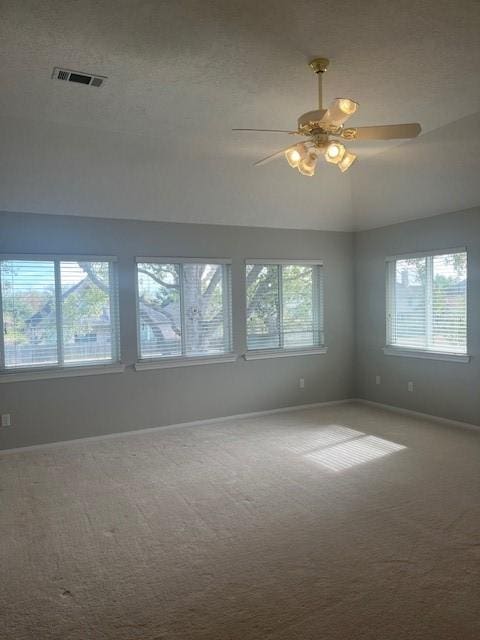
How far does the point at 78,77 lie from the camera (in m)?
3.57

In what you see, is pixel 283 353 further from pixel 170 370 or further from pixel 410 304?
pixel 410 304

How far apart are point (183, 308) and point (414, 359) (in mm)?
2952

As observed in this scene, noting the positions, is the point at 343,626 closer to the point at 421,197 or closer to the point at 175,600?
the point at 175,600

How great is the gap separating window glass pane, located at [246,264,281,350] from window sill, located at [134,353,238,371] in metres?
0.39

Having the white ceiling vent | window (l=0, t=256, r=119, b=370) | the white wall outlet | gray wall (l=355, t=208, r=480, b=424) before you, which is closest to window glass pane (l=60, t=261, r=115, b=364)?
window (l=0, t=256, r=119, b=370)

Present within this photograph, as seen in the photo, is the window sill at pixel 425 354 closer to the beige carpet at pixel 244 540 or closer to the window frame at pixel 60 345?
the beige carpet at pixel 244 540

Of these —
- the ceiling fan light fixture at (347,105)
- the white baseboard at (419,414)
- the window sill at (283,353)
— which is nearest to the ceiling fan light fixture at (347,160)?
the ceiling fan light fixture at (347,105)

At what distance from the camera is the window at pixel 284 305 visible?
6168 millimetres

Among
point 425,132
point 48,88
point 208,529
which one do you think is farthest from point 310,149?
point 208,529

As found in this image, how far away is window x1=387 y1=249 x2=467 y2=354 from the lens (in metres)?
5.41

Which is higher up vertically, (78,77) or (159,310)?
(78,77)

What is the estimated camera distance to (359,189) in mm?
6191

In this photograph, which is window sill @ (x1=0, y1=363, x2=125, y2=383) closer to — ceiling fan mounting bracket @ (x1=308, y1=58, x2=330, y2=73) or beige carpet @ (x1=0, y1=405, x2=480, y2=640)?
beige carpet @ (x1=0, y1=405, x2=480, y2=640)

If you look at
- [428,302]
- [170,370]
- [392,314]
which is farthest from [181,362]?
[428,302]
